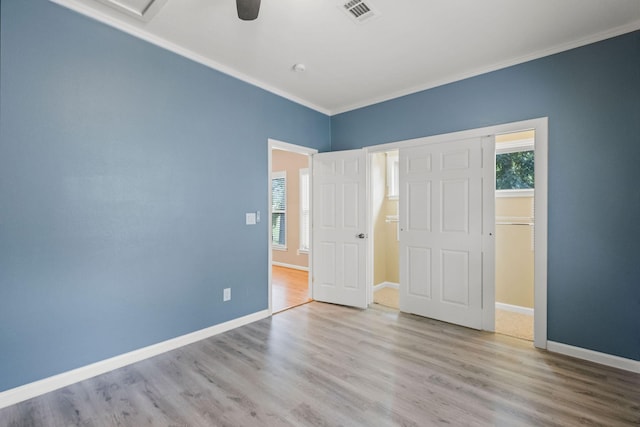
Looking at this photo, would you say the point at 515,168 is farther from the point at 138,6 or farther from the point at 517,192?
the point at 138,6

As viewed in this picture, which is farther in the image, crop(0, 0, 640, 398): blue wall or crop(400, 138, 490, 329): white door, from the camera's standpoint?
crop(400, 138, 490, 329): white door

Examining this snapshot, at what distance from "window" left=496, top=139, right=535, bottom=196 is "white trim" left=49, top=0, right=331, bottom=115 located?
2885mm

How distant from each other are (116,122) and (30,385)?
6.54ft

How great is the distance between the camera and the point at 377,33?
2.54m

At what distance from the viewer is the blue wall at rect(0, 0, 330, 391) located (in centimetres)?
201

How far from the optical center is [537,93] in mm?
2840

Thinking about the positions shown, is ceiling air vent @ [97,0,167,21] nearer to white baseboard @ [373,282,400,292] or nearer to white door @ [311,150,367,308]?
white door @ [311,150,367,308]

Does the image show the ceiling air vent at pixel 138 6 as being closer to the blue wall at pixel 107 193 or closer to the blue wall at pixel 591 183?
the blue wall at pixel 107 193

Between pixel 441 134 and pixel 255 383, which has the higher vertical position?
pixel 441 134

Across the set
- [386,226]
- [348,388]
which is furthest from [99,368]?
[386,226]

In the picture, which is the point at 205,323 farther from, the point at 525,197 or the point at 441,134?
the point at 525,197

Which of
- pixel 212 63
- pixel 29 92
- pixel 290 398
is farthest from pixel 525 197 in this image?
pixel 29 92

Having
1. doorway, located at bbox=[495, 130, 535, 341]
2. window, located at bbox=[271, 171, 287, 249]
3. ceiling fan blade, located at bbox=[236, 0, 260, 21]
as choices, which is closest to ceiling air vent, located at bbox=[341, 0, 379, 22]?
ceiling fan blade, located at bbox=[236, 0, 260, 21]

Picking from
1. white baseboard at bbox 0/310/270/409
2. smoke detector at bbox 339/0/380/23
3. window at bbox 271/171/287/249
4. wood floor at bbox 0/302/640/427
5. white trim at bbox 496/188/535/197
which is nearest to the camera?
wood floor at bbox 0/302/640/427
